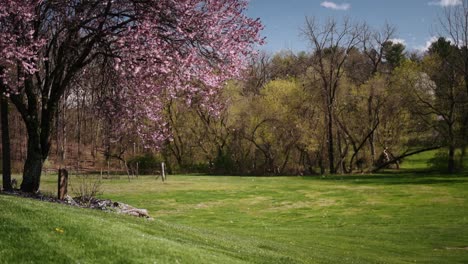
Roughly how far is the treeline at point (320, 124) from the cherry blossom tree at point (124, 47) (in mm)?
33127

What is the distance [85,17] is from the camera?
1491 cm

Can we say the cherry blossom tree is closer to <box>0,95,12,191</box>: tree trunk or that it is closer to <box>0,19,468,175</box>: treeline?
<box>0,95,12,191</box>: tree trunk

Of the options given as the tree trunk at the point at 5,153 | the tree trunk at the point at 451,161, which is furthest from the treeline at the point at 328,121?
the tree trunk at the point at 5,153

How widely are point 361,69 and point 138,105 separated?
205ft

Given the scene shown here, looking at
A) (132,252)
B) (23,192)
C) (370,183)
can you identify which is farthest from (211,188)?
(132,252)

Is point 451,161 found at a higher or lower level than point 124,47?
lower

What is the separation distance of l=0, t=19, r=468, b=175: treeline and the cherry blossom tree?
33127mm

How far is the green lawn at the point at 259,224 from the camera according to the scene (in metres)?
8.49

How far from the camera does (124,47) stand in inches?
558

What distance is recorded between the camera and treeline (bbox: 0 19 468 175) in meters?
50.3

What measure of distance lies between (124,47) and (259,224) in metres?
13.2

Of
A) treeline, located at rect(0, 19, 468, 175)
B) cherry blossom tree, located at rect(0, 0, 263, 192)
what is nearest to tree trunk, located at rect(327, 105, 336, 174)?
treeline, located at rect(0, 19, 468, 175)

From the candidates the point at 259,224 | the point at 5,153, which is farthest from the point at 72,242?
the point at 259,224

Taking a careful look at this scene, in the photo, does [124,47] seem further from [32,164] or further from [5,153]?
[5,153]
